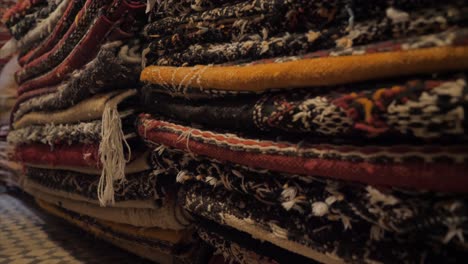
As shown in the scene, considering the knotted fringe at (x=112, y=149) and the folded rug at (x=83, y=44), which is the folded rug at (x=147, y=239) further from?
the folded rug at (x=83, y=44)

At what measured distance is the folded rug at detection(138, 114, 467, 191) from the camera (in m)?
0.29

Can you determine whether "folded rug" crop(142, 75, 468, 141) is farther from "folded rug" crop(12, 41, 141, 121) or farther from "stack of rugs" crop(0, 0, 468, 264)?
"folded rug" crop(12, 41, 141, 121)

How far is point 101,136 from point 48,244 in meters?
0.44

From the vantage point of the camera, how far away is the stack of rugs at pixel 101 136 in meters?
0.67

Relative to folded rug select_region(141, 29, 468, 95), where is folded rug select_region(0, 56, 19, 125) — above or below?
above

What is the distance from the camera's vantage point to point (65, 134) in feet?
2.79

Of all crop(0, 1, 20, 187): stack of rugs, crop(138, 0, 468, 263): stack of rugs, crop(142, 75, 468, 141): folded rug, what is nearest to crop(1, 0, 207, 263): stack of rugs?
crop(138, 0, 468, 263): stack of rugs

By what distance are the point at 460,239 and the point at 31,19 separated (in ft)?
4.11

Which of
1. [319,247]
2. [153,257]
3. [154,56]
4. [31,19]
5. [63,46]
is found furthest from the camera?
[31,19]

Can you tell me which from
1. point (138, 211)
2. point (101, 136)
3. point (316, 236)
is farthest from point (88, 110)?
point (316, 236)

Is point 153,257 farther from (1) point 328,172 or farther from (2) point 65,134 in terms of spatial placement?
(1) point 328,172

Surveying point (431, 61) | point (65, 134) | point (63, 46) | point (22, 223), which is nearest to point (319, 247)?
point (431, 61)

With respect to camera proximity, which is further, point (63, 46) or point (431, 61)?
point (63, 46)

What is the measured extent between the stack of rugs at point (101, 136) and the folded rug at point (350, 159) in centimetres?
20
